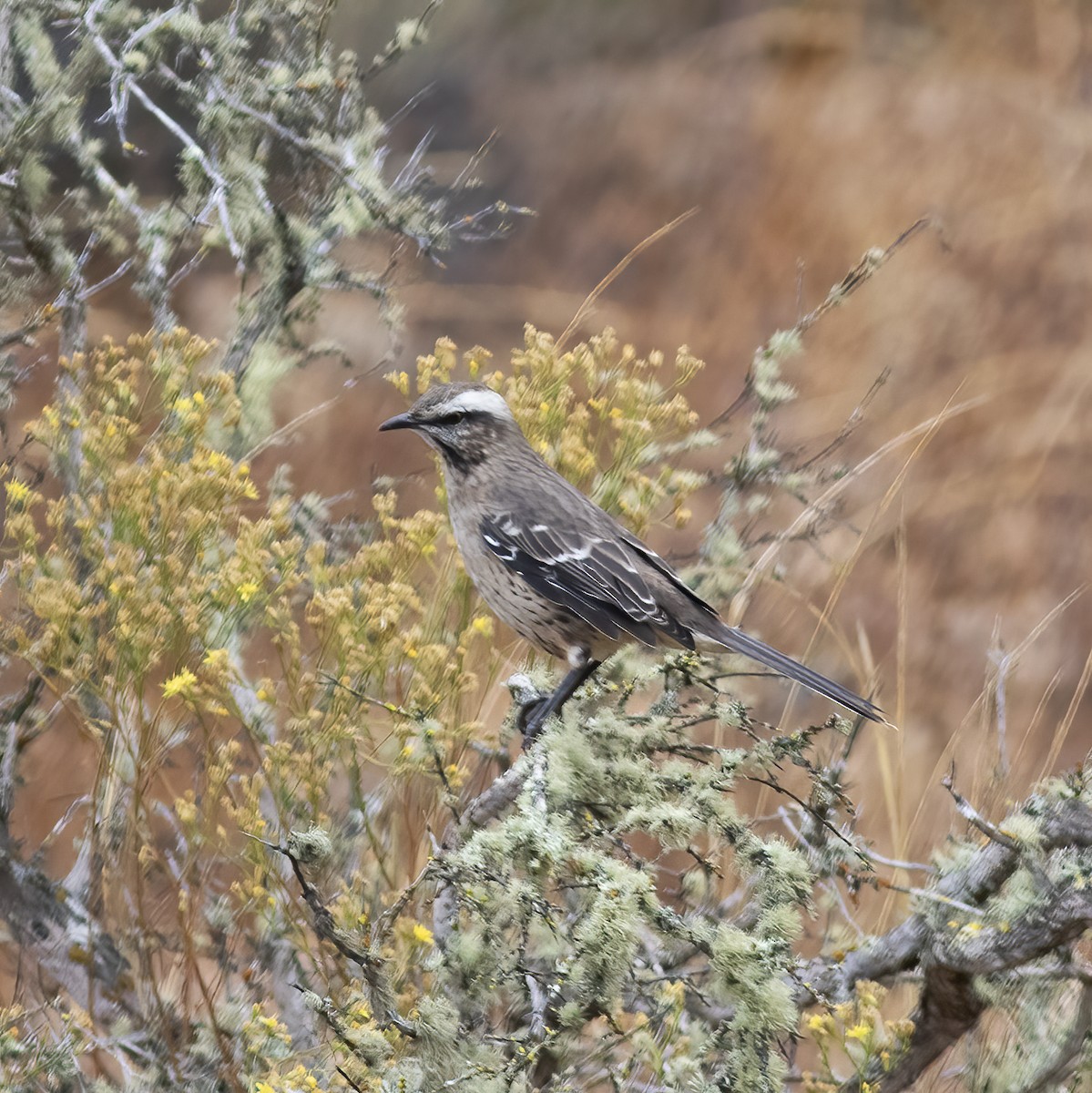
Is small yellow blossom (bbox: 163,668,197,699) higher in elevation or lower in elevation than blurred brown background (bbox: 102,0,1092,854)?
higher

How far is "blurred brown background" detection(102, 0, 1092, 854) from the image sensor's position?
5035 millimetres

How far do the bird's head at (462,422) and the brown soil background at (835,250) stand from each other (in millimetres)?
2209

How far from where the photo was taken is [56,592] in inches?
83.0

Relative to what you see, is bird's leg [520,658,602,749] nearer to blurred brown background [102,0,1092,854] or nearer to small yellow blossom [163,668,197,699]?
small yellow blossom [163,668,197,699]

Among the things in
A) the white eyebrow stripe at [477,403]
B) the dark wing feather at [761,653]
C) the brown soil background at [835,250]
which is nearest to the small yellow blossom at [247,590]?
the white eyebrow stripe at [477,403]

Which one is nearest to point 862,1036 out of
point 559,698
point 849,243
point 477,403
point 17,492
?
point 559,698

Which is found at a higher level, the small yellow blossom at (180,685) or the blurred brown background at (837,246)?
the small yellow blossom at (180,685)

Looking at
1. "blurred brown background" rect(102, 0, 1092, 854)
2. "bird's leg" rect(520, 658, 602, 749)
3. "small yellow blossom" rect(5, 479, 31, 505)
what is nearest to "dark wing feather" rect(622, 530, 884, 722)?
"bird's leg" rect(520, 658, 602, 749)

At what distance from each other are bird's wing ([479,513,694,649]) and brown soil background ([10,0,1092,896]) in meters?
2.25

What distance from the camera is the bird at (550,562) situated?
2506mm

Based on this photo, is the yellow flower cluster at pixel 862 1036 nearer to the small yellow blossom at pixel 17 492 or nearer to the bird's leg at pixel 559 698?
the bird's leg at pixel 559 698

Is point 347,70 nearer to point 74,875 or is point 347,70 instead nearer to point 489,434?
point 489,434

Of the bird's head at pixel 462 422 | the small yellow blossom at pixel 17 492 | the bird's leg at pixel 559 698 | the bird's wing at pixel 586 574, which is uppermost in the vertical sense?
the small yellow blossom at pixel 17 492

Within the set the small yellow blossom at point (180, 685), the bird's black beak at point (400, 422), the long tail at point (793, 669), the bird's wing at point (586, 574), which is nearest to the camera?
the small yellow blossom at point (180, 685)
